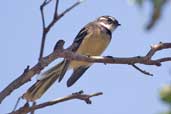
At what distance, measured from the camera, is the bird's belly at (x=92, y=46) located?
6.71 m

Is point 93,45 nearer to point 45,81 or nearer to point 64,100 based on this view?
point 45,81

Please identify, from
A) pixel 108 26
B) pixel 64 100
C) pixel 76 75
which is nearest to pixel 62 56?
pixel 64 100

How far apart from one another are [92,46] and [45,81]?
1836mm

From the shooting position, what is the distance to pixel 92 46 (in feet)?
22.3

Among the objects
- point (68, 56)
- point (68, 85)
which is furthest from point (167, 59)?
point (68, 85)

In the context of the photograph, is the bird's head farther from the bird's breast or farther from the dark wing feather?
the dark wing feather

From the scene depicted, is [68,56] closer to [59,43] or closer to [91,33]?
[59,43]

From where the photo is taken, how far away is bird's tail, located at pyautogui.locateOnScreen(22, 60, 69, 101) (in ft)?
13.3

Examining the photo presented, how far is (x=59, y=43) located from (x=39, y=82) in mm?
1705

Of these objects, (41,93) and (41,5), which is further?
(41,93)

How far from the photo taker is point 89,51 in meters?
6.76

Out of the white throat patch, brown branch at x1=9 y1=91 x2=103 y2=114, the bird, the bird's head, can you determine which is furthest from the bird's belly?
Result: brown branch at x1=9 y1=91 x2=103 y2=114

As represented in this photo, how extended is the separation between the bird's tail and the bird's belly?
0.99 meters

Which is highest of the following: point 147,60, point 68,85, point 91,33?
point 91,33
